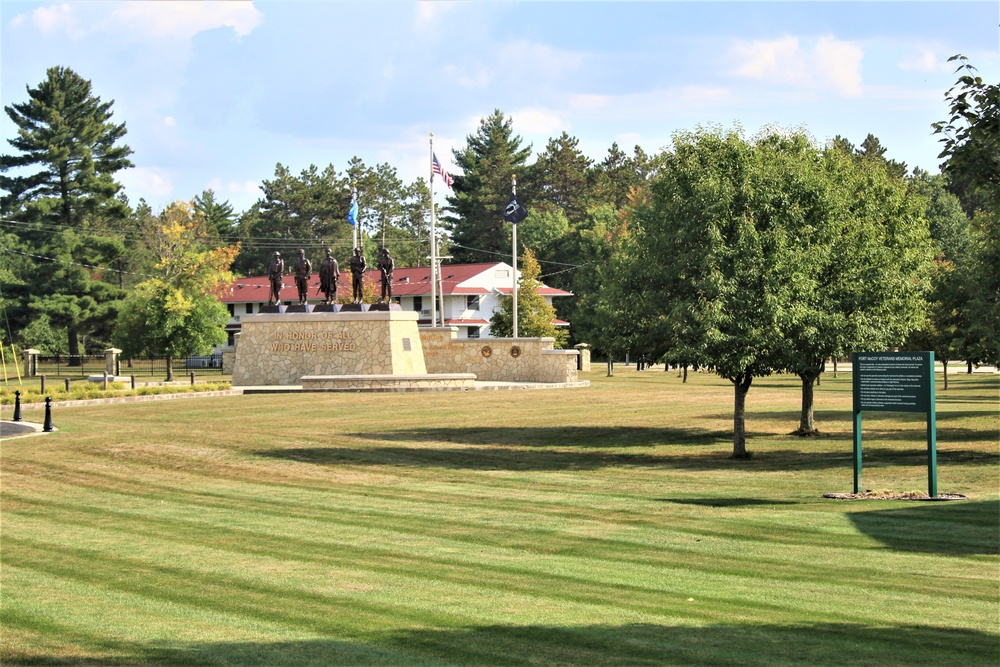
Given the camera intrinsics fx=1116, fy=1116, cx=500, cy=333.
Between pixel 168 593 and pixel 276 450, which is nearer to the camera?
pixel 168 593

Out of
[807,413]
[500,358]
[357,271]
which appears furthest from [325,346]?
[807,413]

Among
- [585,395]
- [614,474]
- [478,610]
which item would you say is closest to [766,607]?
[478,610]

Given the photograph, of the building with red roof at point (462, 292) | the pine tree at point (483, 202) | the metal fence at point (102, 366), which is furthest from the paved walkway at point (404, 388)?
the pine tree at point (483, 202)

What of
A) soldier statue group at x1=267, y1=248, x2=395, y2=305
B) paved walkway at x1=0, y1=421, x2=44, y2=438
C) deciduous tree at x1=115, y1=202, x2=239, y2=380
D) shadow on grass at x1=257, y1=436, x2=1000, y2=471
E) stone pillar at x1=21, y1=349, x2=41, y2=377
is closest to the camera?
shadow on grass at x1=257, y1=436, x2=1000, y2=471

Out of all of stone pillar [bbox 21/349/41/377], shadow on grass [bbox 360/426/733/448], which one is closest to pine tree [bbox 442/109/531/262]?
stone pillar [bbox 21/349/41/377]

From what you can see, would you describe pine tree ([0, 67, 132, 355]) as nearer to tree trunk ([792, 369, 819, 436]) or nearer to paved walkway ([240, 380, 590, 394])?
paved walkway ([240, 380, 590, 394])

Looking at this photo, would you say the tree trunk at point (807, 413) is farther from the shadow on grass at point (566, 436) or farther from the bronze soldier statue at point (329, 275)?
the bronze soldier statue at point (329, 275)

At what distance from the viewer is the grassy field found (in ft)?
31.7

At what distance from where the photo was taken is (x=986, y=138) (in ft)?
34.6

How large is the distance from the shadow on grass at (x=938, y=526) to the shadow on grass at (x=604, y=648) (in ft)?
14.8

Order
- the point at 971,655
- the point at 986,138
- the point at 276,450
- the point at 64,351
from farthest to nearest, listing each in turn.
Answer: the point at 64,351
the point at 276,450
the point at 986,138
the point at 971,655

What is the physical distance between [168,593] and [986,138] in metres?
9.33

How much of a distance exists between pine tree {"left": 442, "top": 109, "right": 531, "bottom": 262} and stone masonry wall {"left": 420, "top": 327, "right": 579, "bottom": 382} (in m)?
53.9

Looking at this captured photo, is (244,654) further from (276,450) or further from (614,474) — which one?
(276,450)
